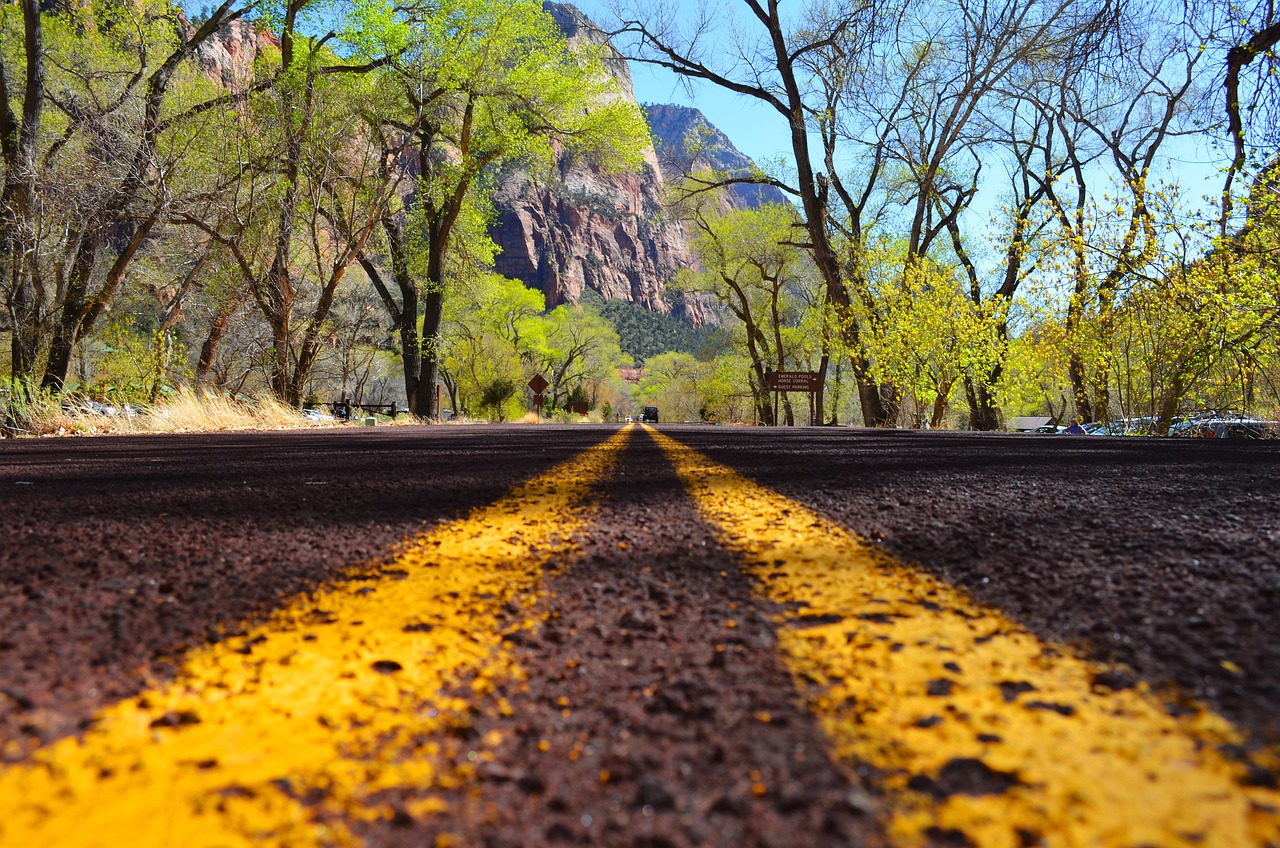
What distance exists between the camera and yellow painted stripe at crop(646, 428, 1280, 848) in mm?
514

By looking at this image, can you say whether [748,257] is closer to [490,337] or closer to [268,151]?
[490,337]

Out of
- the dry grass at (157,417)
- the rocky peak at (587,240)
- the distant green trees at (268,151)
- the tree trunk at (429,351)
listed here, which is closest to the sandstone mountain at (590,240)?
the rocky peak at (587,240)

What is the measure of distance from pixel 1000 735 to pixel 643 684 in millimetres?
346

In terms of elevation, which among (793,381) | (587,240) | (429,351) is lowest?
(793,381)

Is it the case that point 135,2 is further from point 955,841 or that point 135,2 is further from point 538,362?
point 538,362

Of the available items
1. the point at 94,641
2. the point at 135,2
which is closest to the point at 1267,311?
the point at 94,641

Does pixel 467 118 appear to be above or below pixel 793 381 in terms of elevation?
above

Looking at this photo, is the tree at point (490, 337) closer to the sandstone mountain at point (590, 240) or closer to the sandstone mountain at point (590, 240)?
the sandstone mountain at point (590, 240)

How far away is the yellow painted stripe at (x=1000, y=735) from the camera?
514 millimetres

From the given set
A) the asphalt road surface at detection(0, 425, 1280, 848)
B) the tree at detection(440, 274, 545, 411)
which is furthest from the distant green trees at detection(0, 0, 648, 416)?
the asphalt road surface at detection(0, 425, 1280, 848)

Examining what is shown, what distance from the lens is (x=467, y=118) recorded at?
16.8 m

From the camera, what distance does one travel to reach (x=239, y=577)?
1.21 meters

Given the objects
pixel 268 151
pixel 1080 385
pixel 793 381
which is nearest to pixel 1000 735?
pixel 268 151

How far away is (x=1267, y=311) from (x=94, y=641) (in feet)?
36.7
